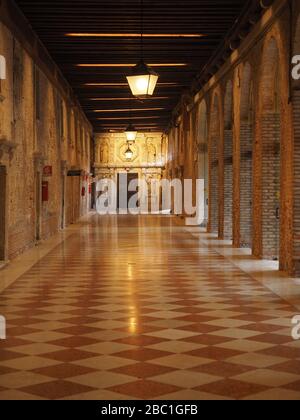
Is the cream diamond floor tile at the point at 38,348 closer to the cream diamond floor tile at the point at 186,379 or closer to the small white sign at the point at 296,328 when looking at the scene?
the cream diamond floor tile at the point at 186,379

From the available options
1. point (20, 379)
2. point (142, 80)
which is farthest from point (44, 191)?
point (20, 379)

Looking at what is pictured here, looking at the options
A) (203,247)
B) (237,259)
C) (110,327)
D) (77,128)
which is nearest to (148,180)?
(77,128)

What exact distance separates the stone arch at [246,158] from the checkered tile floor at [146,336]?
4292mm

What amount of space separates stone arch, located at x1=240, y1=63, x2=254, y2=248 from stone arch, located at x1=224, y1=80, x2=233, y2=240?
222cm

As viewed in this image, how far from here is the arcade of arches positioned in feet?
20.5

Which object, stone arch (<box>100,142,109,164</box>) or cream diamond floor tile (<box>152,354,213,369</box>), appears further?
stone arch (<box>100,142,109,164</box>)

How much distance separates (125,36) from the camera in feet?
58.8

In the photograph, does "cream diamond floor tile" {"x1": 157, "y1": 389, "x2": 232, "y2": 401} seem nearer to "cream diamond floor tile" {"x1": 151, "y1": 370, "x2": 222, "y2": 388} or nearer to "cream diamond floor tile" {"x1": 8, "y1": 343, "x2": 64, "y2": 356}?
"cream diamond floor tile" {"x1": 151, "y1": 370, "x2": 222, "y2": 388}

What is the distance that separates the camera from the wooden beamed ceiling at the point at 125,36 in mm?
14922

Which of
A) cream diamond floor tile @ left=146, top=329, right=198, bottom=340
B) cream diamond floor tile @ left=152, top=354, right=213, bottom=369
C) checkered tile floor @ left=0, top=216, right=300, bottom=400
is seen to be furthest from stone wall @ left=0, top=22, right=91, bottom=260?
cream diamond floor tile @ left=152, top=354, right=213, bottom=369

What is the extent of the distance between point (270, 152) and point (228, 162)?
5167 millimetres

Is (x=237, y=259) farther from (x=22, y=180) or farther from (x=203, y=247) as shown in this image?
(x=22, y=180)

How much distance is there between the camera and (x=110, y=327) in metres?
8.02

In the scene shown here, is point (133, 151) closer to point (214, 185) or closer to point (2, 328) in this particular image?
point (214, 185)
